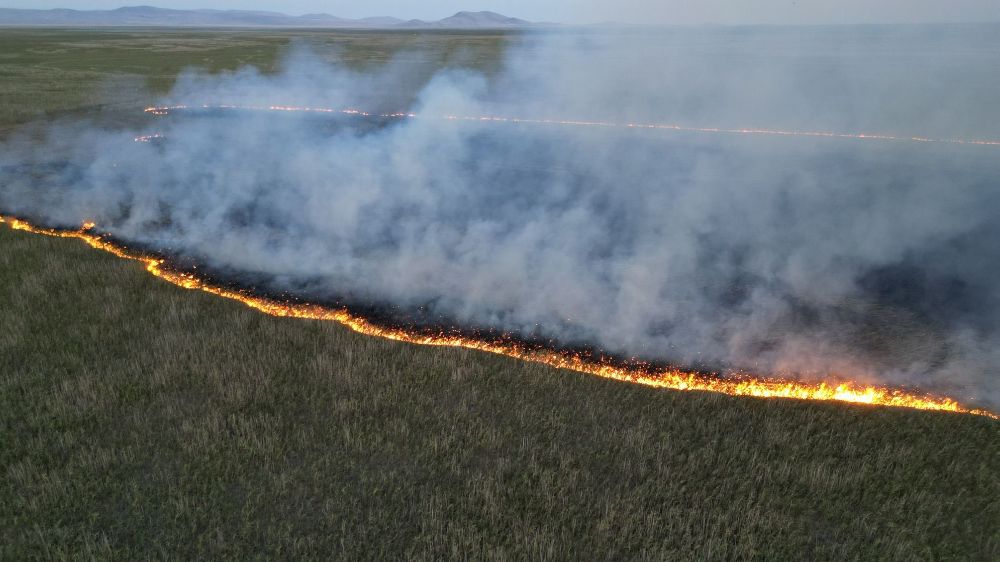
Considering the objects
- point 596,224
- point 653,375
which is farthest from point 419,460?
point 596,224

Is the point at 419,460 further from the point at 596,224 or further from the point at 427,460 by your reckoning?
the point at 596,224

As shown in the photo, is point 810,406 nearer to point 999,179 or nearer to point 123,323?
point 123,323

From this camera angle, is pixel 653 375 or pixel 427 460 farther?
Answer: pixel 653 375

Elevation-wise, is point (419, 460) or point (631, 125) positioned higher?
point (631, 125)

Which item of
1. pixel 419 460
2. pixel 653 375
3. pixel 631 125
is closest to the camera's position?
pixel 419 460

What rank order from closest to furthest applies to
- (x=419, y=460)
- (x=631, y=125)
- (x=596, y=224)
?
1. (x=419, y=460)
2. (x=596, y=224)
3. (x=631, y=125)

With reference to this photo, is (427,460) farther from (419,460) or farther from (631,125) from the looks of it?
(631,125)
